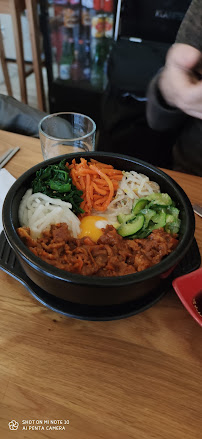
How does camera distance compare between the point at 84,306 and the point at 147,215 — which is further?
the point at 147,215

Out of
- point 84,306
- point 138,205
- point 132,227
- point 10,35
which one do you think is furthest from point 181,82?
point 10,35

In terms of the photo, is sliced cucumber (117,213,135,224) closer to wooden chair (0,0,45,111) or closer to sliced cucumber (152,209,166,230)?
sliced cucumber (152,209,166,230)

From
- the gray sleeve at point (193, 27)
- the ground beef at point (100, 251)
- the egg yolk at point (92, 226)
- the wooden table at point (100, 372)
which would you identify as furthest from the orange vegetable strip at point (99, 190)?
the gray sleeve at point (193, 27)

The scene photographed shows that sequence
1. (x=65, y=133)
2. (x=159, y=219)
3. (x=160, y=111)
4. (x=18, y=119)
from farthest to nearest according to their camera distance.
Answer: (x=18, y=119) < (x=160, y=111) < (x=65, y=133) < (x=159, y=219)

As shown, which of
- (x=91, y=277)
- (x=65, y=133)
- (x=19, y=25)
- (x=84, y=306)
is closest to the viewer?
(x=91, y=277)

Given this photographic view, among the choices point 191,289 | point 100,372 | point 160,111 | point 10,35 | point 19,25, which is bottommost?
point 100,372

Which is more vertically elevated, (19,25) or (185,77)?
(19,25)

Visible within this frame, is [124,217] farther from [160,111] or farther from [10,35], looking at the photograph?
[10,35]

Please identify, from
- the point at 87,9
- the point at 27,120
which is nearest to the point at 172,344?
the point at 27,120

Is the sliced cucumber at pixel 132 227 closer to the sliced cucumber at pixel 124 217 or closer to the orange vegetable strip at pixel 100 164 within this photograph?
the sliced cucumber at pixel 124 217
